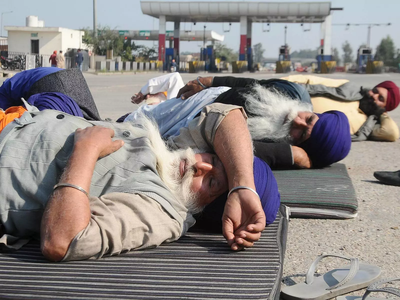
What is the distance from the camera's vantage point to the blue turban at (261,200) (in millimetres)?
2730

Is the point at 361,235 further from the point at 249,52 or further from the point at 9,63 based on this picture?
the point at 249,52

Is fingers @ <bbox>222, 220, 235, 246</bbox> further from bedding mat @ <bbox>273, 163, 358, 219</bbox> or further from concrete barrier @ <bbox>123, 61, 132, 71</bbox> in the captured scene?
concrete barrier @ <bbox>123, 61, 132, 71</bbox>

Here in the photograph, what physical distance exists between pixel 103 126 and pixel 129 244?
2.14 feet

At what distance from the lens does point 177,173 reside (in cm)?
267

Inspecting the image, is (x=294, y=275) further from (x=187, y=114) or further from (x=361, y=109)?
(x=361, y=109)

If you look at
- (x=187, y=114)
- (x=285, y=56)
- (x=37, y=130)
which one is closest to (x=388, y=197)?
(x=187, y=114)

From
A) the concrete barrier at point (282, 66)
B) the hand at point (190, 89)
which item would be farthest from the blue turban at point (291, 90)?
the concrete barrier at point (282, 66)

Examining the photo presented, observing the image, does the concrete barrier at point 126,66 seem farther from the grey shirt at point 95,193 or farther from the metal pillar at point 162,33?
the grey shirt at point 95,193

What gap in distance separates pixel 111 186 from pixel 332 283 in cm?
110

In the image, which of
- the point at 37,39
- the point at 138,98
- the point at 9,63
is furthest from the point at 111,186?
the point at 37,39

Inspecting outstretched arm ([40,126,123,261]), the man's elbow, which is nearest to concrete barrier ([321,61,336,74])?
outstretched arm ([40,126,123,261])

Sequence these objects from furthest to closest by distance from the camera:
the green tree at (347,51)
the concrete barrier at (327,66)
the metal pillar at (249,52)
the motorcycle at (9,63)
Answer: the green tree at (347,51), the metal pillar at (249,52), the concrete barrier at (327,66), the motorcycle at (9,63)

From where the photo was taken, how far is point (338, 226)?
3.63 meters

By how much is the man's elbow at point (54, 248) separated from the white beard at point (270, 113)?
2.46m
